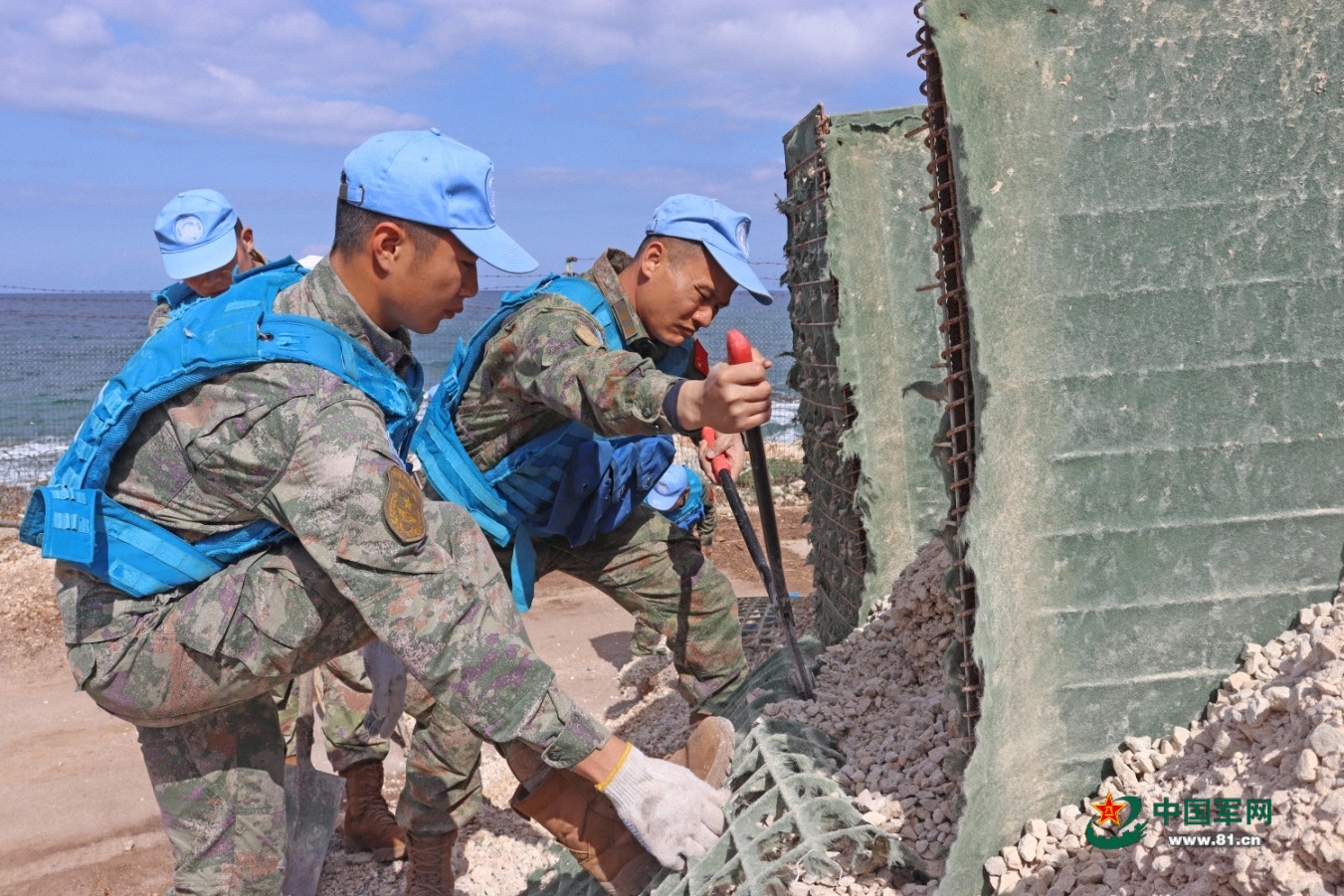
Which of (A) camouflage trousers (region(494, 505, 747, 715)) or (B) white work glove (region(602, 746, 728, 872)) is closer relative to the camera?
(B) white work glove (region(602, 746, 728, 872))

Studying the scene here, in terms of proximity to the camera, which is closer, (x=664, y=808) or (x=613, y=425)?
(x=664, y=808)

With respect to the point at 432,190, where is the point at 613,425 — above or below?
below

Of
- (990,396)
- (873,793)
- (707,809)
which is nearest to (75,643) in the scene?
(707,809)

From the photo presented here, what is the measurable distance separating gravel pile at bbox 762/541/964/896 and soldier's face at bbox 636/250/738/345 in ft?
3.45

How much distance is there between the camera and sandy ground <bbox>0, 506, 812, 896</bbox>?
12.9 ft

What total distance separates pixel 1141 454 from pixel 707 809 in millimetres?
1216

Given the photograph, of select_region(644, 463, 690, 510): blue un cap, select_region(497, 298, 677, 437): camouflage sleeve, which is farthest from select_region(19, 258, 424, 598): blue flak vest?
select_region(644, 463, 690, 510): blue un cap

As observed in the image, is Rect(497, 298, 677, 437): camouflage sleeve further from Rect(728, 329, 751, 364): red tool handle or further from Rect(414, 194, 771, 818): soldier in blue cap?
Rect(728, 329, 751, 364): red tool handle

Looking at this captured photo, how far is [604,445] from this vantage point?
11.0ft

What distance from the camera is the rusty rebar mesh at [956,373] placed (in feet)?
7.23

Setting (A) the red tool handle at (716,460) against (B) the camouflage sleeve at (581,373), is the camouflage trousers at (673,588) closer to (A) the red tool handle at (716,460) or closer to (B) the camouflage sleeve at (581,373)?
(A) the red tool handle at (716,460)

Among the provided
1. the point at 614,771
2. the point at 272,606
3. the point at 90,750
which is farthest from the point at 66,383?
the point at 614,771

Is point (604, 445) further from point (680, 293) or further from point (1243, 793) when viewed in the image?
point (1243, 793)

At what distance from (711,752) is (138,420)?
1568 millimetres
